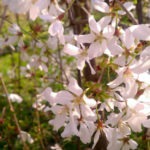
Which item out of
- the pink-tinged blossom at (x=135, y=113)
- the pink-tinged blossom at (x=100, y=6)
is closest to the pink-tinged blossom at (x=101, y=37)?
the pink-tinged blossom at (x=100, y=6)

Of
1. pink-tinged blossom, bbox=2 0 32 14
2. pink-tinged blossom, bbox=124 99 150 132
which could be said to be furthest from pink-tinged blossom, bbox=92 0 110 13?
pink-tinged blossom, bbox=124 99 150 132

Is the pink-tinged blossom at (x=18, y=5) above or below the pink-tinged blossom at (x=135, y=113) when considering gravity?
above

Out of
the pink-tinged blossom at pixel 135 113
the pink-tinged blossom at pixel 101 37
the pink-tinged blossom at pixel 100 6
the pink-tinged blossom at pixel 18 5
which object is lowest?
the pink-tinged blossom at pixel 135 113

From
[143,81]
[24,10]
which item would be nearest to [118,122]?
[143,81]

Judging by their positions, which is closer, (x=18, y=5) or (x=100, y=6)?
(x=18, y=5)

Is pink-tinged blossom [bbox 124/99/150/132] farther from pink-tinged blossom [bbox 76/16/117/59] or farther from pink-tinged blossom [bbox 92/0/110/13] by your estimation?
pink-tinged blossom [bbox 92/0/110/13]

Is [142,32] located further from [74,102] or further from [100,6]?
[74,102]

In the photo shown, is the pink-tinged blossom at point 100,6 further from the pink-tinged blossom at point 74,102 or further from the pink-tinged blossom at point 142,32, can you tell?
the pink-tinged blossom at point 74,102

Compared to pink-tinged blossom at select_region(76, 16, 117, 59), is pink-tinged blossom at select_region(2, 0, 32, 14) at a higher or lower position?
higher

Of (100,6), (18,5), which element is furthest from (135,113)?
(18,5)

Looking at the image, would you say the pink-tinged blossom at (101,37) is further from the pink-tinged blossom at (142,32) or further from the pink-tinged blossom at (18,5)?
the pink-tinged blossom at (18,5)

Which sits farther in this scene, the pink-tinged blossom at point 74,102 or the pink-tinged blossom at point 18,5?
the pink-tinged blossom at point 74,102

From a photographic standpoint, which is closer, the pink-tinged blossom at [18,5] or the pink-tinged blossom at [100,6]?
the pink-tinged blossom at [18,5]
